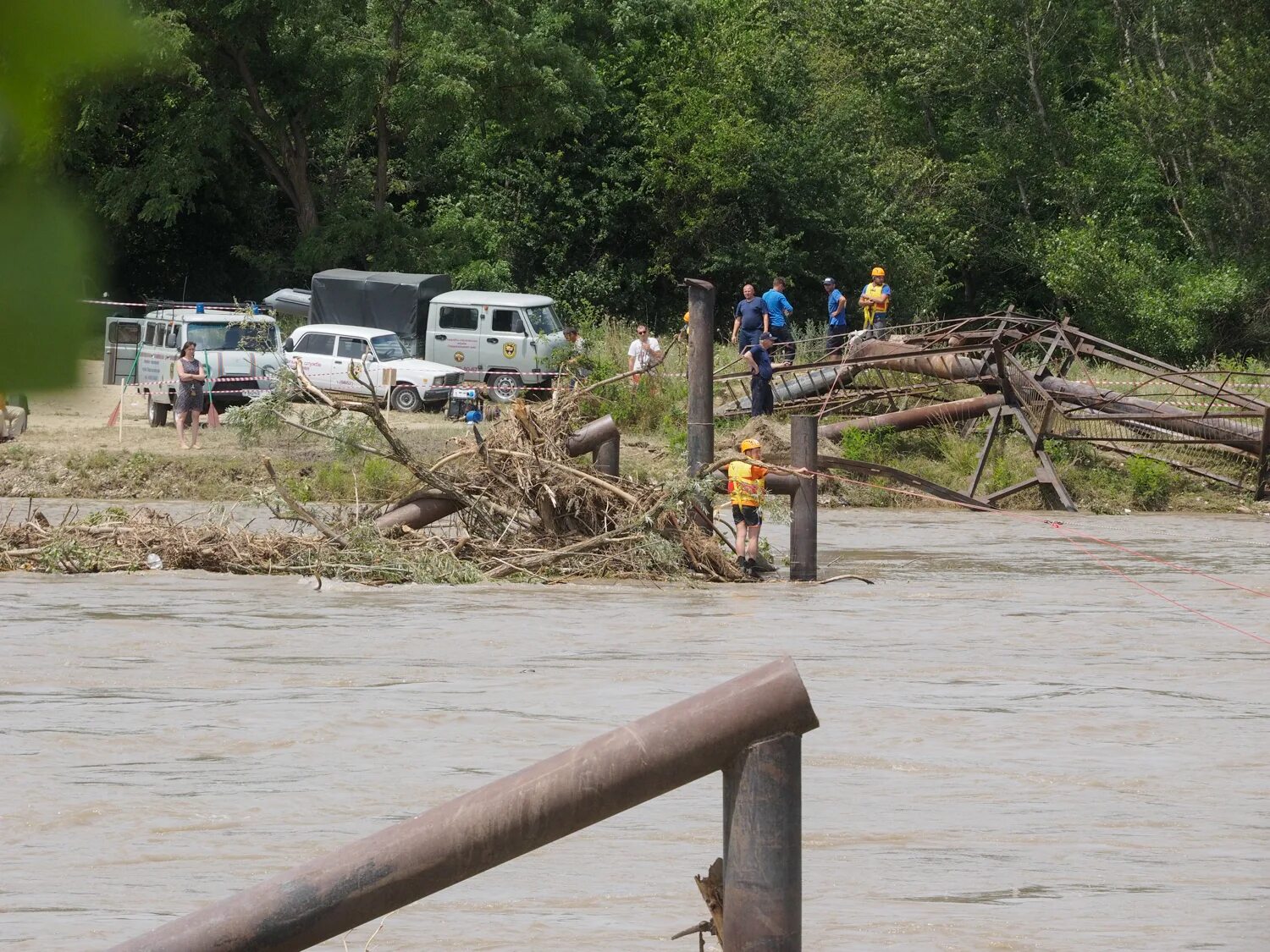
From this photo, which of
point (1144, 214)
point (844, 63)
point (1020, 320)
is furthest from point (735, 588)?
point (844, 63)

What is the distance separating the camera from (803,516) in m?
16.8

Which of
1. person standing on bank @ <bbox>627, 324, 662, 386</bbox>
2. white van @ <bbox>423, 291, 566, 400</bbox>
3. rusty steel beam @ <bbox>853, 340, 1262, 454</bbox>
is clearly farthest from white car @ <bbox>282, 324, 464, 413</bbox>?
rusty steel beam @ <bbox>853, 340, 1262, 454</bbox>

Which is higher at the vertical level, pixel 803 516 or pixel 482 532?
pixel 803 516

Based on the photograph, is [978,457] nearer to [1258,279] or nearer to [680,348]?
[680,348]

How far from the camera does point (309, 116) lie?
214 cm

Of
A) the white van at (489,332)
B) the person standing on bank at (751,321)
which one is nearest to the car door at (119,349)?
the person standing on bank at (751,321)

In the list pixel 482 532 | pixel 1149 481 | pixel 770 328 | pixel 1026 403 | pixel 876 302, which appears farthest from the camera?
pixel 876 302

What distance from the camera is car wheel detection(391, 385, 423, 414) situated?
29.5 m

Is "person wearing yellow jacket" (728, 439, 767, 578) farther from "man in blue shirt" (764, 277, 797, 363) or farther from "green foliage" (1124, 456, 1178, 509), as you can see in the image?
"green foliage" (1124, 456, 1178, 509)

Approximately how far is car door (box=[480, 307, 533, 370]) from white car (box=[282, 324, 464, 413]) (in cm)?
182

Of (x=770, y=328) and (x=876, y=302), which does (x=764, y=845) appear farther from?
(x=876, y=302)

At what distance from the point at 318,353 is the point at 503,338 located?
3.64 metres

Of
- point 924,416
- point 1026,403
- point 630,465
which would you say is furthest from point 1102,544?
point 630,465

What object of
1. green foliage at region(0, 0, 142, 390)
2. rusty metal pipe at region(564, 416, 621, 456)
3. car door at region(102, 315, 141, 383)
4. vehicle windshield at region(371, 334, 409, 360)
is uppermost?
vehicle windshield at region(371, 334, 409, 360)
